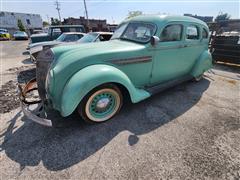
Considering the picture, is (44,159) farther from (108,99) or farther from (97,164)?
(108,99)

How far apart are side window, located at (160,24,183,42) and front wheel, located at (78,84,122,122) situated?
1.64 metres

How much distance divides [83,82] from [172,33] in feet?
8.02

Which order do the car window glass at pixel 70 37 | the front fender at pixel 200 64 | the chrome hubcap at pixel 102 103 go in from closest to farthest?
the chrome hubcap at pixel 102 103 → the front fender at pixel 200 64 → the car window glass at pixel 70 37

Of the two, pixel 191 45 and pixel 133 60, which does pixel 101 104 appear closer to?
pixel 133 60

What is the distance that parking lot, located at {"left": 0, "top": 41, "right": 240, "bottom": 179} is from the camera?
1901mm

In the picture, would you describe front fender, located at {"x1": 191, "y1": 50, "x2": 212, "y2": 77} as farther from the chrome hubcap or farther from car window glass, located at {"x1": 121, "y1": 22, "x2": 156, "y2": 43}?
the chrome hubcap

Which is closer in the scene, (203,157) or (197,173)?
(197,173)

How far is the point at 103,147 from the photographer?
89.3 inches

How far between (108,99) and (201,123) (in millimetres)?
1916

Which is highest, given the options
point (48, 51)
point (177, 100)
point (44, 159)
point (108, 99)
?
point (48, 51)

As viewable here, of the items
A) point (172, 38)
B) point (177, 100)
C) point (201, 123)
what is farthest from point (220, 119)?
point (172, 38)

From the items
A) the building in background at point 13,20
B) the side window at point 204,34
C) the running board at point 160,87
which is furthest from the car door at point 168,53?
the building in background at point 13,20

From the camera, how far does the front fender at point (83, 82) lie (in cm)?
216

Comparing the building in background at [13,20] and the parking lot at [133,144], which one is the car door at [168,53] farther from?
the building in background at [13,20]
